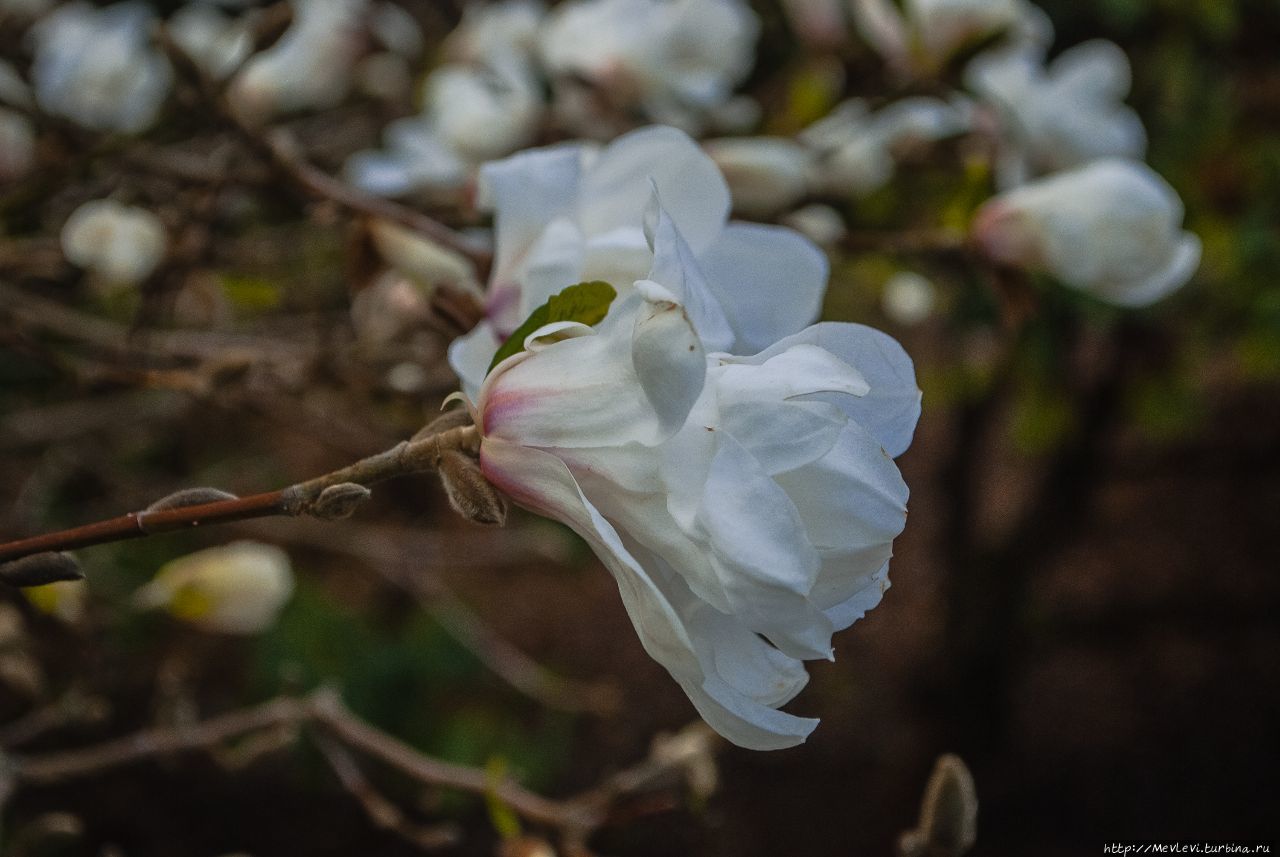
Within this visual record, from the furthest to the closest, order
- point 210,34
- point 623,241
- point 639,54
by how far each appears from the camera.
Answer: point 210,34 → point 639,54 → point 623,241

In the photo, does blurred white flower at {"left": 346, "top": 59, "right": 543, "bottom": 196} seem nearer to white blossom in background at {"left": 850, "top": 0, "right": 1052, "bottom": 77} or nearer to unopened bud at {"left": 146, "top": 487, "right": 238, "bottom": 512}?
white blossom in background at {"left": 850, "top": 0, "right": 1052, "bottom": 77}

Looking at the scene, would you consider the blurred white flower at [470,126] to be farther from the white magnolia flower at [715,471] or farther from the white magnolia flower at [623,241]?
the white magnolia flower at [715,471]

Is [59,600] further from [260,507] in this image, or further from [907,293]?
[907,293]

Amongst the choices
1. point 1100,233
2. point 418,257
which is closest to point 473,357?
point 418,257

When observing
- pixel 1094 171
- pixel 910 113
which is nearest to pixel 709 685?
pixel 1094 171

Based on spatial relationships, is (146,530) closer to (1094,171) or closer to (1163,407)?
(1094,171)

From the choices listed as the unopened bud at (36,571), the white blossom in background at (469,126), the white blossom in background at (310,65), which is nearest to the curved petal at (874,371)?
the unopened bud at (36,571)
